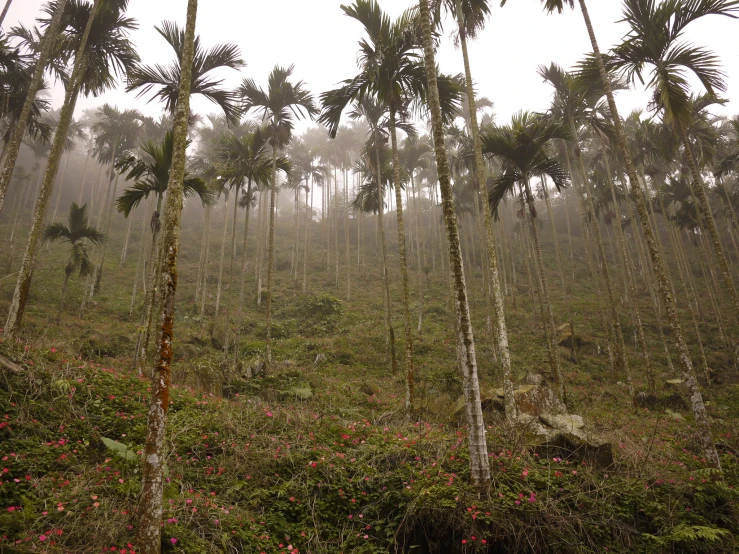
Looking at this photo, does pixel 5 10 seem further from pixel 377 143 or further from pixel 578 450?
pixel 578 450

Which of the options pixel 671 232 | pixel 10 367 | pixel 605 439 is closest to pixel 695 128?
pixel 671 232

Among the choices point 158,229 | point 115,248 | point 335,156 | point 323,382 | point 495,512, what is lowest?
point 495,512

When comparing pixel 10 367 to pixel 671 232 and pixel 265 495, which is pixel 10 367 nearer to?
pixel 265 495

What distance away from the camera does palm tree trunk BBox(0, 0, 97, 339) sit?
8445mm

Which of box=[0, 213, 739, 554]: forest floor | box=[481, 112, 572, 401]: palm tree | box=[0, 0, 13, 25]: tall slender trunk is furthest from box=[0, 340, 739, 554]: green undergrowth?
box=[0, 0, 13, 25]: tall slender trunk

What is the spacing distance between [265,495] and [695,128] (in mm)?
17852

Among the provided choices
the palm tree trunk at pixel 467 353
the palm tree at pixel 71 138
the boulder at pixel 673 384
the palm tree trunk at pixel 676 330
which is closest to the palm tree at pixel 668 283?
the palm tree trunk at pixel 676 330

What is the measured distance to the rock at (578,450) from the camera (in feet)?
19.2

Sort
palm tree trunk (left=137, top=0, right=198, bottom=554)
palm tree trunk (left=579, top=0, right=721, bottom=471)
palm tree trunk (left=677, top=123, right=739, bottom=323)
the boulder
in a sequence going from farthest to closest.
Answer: the boulder → palm tree trunk (left=677, top=123, right=739, bottom=323) → palm tree trunk (left=579, top=0, right=721, bottom=471) → palm tree trunk (left=137, top=0, right=198, bottom=554)

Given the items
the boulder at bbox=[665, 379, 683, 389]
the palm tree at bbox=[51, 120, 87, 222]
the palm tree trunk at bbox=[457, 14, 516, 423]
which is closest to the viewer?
the palm tree trunk at bbox=[457, 14, 516, 423]

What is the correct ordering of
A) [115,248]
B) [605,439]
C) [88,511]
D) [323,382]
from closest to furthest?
[88,511], [605,439], [323,382], [115,248]

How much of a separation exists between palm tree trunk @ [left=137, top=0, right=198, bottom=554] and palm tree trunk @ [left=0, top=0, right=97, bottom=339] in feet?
16.3

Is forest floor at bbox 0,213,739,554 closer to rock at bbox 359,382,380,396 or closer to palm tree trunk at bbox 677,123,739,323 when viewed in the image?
rock at bbox 359,382,380,396

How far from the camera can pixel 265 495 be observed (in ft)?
15.9
